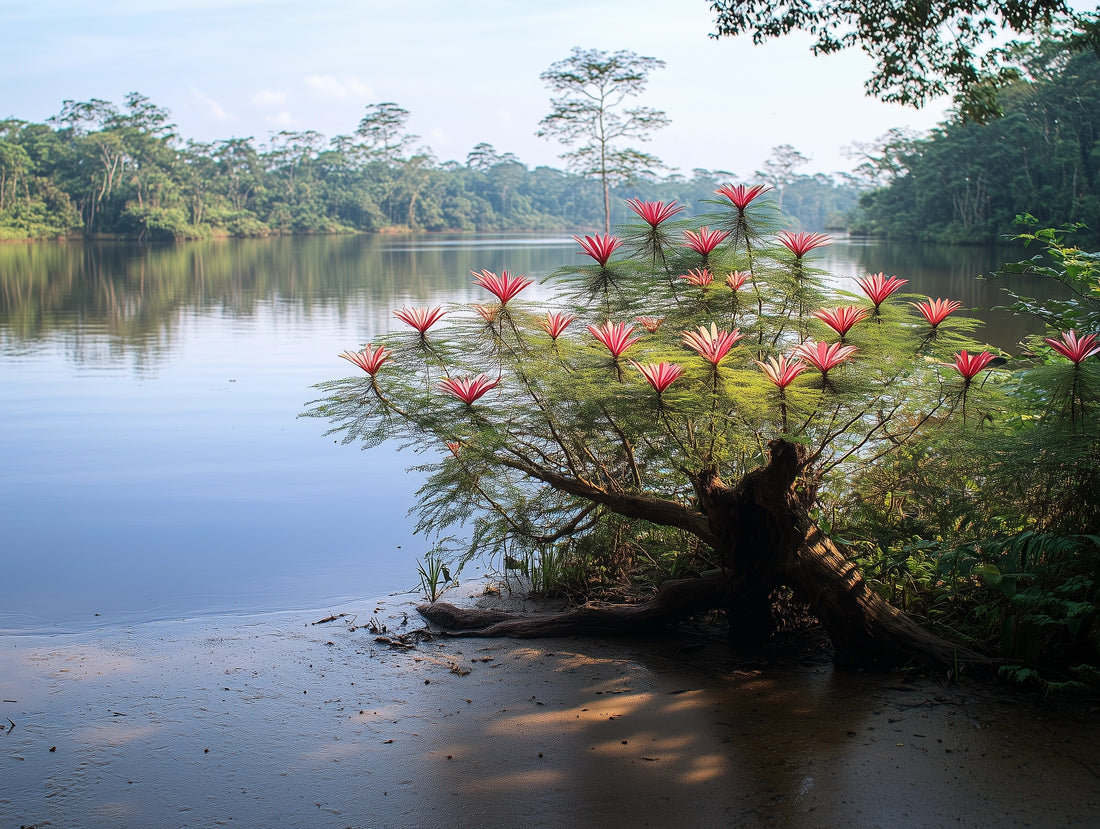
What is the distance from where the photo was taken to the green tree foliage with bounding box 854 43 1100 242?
28500 mm

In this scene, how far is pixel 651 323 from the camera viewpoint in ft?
13.0

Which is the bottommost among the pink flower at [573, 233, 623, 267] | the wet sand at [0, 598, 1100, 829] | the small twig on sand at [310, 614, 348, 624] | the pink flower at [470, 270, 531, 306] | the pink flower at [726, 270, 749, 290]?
the small twig on sand at [310, 614, 348, 624]

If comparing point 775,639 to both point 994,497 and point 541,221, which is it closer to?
point 994,497

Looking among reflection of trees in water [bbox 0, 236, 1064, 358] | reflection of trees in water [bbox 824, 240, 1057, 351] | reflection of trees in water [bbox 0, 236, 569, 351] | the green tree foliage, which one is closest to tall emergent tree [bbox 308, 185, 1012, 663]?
reflection of trees in water [bbox 824, 240, 1057, 351]

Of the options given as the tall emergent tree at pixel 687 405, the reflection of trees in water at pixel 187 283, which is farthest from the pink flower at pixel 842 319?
the reflection of trees in water at pixel 187 283

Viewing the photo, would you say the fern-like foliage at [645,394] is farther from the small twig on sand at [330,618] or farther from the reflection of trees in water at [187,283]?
the reflection of trees in water at [187,283]

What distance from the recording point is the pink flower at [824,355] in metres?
3.09

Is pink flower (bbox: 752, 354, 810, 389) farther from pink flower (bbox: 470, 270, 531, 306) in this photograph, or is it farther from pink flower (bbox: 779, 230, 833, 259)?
pink flower (bbox: 470, 270, 531, 306)

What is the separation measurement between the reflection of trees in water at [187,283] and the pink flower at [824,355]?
392 inches

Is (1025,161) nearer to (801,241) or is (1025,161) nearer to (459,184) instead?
(801,241)

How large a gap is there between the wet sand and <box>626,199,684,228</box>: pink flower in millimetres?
1776

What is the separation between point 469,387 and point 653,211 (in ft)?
3.96

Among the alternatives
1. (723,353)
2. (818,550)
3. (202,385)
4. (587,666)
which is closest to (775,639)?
(818,550)

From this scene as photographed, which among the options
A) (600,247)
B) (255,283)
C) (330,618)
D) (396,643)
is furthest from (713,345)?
(255,283)
